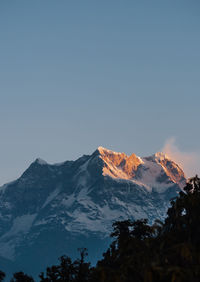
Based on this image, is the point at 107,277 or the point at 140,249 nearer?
the point at 107,277

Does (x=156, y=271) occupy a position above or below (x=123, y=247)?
below

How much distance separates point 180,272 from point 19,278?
2334 inches

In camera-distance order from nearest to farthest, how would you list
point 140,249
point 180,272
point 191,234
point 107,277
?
point 180,272
point 107,277
point 140,249
point 191,234

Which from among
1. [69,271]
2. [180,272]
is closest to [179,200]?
[180,272]

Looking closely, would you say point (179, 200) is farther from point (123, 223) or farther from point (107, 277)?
point (123, 223)

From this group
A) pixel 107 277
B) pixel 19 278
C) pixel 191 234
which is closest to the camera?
pixel 107 277

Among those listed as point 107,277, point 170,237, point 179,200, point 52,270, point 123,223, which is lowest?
point 107,277

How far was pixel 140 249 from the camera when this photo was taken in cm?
3938

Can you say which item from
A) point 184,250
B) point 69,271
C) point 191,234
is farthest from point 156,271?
point 69,271

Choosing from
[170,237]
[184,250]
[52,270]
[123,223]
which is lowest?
[184,250]

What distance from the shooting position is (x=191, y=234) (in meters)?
41.9

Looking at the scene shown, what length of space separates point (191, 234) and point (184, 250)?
8783mm

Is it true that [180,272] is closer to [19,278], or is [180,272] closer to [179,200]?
[179,200]

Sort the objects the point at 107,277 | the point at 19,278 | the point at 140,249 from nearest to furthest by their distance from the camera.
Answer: the point at 107,277 < the point at 140,249 < the point at 19,278
